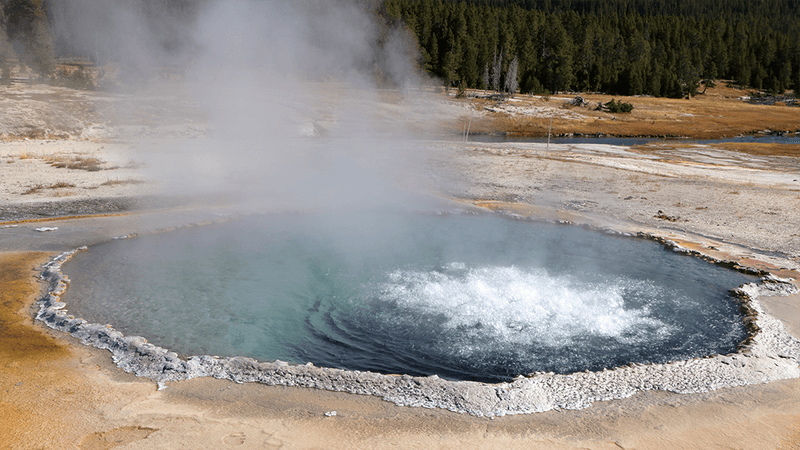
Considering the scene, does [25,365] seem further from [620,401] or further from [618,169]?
[618,169]

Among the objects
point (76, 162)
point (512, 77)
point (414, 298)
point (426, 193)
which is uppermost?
point (512, 77)

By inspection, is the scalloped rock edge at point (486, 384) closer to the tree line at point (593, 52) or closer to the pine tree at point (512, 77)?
the tree line at point (593, 52)

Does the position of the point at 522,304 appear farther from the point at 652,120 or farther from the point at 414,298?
the point at 652,120

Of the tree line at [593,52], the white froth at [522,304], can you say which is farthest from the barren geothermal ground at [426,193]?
the tree line at [593,52]

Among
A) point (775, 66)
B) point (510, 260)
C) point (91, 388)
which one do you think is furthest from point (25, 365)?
point (775, 66)

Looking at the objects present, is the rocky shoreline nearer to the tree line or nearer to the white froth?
the white froth

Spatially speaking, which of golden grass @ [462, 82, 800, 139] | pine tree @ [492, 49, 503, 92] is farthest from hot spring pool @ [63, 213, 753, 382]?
pine tree @ [492, 49, 503, 92]

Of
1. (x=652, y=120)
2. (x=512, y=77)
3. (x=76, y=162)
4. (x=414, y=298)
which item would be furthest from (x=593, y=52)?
(x=414, y=298)

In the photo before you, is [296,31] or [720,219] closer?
[296,31]
